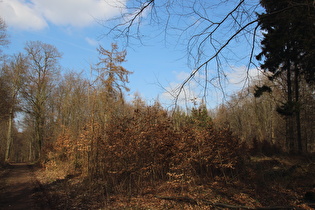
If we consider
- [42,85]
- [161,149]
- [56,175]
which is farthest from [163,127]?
[42,85]

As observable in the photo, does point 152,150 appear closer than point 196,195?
No

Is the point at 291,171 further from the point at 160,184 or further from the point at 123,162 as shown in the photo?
the point at 123,162

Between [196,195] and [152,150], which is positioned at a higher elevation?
[152,150]

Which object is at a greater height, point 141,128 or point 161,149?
point 141,128

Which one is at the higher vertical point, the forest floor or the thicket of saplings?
the thicket of saplings

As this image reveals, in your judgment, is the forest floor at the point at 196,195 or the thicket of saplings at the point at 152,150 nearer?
the forest floor at the point at 196,195

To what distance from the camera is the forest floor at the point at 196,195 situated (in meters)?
6.82

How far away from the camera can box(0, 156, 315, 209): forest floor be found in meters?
6.82

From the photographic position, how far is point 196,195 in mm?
7824

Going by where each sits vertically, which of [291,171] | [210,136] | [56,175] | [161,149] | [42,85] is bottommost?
[56,175]

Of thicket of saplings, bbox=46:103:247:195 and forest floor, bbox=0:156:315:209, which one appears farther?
thicket of saplings, bbox=46:103:247:195

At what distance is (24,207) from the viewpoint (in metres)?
6.73

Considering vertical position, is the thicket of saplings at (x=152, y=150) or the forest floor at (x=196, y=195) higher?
the thicket of saplings at (x=152, y=150)

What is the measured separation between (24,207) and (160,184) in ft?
17.2
